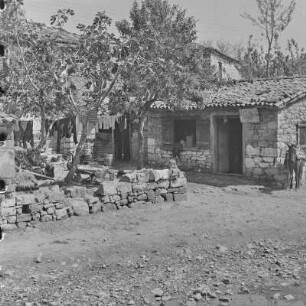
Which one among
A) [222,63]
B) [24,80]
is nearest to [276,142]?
[24,80]

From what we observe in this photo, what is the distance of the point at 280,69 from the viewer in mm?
34531

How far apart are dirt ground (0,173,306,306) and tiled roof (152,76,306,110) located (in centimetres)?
477

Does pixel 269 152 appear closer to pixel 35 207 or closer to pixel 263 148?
pixel 263 148

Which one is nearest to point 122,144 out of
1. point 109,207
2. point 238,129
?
point 238,129

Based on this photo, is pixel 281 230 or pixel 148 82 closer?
pixel 281 230

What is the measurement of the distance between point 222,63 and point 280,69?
743 cm

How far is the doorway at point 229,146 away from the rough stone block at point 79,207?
8.20 meters

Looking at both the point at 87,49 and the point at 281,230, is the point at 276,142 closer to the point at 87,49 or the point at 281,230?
the point at 281,230

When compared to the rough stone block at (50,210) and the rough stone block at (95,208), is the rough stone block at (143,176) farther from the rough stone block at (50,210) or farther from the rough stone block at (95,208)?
the rough stone block at (50,210)

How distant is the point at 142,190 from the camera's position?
11.6m

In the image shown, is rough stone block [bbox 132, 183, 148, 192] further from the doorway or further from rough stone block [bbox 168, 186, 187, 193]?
the doorway

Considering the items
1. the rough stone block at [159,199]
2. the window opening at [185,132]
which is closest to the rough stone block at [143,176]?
the rough stone block at [159,199]

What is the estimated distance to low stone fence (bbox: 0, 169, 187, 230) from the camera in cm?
934

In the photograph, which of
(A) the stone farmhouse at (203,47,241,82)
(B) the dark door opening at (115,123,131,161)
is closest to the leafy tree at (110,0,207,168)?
(B) the dark door opening at (115,123,131,161)
